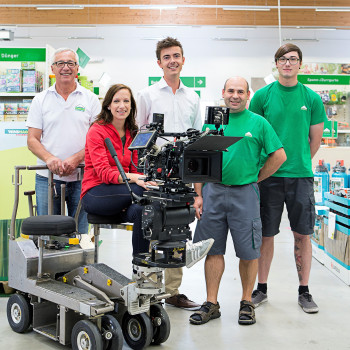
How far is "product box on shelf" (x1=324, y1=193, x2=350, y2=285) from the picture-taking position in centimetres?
398

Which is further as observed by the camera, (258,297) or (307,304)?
(258,297)

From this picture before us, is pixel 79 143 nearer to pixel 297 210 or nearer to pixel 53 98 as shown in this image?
pixel 53 98

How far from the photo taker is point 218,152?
95.9 inches

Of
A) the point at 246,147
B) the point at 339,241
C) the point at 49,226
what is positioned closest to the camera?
the point at 49,226

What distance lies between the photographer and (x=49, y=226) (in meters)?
2.60

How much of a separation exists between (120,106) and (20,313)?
4.34 feet

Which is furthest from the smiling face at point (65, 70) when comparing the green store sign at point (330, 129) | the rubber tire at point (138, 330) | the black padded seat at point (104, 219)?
the green store sign at point (330, 129)

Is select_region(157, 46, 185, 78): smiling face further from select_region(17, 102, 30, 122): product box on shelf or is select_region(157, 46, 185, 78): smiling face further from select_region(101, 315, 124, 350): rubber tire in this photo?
select_region(17, 102, 30, 122): product box on shelf

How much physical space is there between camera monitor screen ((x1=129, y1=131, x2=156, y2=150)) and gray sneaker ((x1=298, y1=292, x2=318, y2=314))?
1754mm


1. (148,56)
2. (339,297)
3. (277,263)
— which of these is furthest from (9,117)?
(148,56)

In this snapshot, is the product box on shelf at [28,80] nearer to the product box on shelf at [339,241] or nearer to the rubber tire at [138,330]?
the rubber tire at [138,330]

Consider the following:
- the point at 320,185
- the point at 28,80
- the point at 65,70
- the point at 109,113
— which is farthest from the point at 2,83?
the point at 320,185

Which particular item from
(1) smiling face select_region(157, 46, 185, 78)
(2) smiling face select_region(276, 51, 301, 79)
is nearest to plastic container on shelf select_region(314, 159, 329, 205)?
(2) smiling face select_region(276, 51, 301, 79)

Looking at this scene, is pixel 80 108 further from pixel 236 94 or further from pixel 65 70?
pixel 236 94
